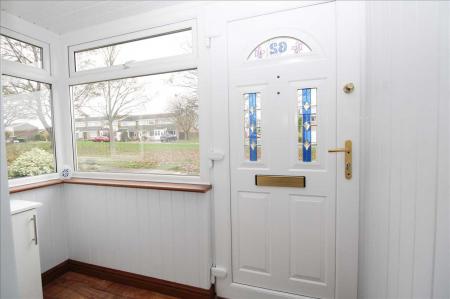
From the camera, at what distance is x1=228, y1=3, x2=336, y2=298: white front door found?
148 cm

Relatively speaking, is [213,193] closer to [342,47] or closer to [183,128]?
[183,128]

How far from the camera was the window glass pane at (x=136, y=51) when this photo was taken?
1863 mm

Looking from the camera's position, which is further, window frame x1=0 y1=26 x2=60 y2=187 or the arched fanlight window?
window frame x1=0 y1=26 x2=60 y2=187

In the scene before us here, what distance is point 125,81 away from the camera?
2.11 metres

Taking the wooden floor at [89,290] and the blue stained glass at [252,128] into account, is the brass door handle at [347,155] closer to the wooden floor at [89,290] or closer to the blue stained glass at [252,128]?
the blue stained glass at [252,128]

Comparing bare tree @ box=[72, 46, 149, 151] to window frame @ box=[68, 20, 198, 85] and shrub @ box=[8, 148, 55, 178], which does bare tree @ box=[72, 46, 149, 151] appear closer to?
window frame @ box=[68, 20, 198, 85]

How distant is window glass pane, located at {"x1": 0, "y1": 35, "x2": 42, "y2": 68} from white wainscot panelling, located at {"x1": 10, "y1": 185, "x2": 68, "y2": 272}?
3.83 ft

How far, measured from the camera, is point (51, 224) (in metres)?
2.13

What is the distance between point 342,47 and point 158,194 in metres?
1.72

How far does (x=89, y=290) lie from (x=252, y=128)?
1978 mm

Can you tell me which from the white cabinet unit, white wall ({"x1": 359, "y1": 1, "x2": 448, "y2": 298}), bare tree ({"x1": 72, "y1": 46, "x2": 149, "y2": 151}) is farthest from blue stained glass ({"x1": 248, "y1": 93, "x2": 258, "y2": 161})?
the white cabinet unit

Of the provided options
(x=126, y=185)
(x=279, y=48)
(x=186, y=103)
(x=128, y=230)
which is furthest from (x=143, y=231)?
(x=279, y=48)

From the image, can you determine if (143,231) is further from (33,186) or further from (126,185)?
(33,186)

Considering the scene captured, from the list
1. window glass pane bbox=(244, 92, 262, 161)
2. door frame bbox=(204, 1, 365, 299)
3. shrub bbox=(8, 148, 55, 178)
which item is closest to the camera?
door frame bbox=(204, 1, 365, 299)
